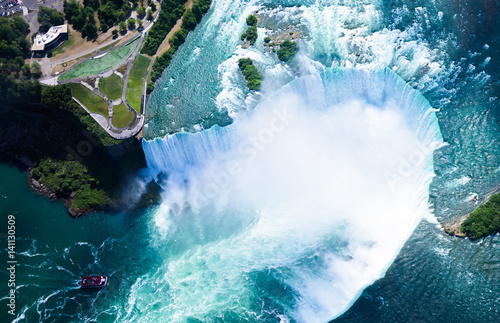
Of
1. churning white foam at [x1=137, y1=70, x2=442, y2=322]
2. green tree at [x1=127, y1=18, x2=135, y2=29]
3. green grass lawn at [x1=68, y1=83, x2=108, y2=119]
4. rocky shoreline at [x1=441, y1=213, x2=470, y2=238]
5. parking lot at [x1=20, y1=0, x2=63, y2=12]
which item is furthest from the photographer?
parking lot at [x1=20, y1=0, x2=63, y2=12]

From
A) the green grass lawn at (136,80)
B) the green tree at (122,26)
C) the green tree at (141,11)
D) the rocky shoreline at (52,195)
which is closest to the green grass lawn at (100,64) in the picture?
the green grass lawn at (136,80)

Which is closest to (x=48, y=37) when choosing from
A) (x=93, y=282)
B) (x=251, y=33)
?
(x=251, y=33)

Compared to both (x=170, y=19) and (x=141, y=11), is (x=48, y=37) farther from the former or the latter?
(x=170, y=19)

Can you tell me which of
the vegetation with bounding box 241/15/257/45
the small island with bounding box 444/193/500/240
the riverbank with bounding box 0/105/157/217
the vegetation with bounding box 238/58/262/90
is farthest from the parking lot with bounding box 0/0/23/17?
the small island with bounding box 444/193/500/240

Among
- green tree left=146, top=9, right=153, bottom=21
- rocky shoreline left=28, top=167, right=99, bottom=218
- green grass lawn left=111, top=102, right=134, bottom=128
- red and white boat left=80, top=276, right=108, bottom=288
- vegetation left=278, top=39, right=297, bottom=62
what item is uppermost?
green tree left=146, top=9, right=153, bottom=21

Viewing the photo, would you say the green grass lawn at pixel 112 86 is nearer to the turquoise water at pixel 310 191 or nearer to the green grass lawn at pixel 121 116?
the green grass lawn at pixel 121 116

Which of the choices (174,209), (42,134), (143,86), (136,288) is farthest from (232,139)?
(42,134)

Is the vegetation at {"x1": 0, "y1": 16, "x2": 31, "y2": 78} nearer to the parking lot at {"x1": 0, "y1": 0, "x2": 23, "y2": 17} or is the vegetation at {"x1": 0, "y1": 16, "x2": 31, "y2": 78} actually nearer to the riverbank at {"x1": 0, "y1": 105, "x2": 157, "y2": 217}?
the parking lot at {"x1": 0, "y1": 0, "x2": 23, "y2": 17}
